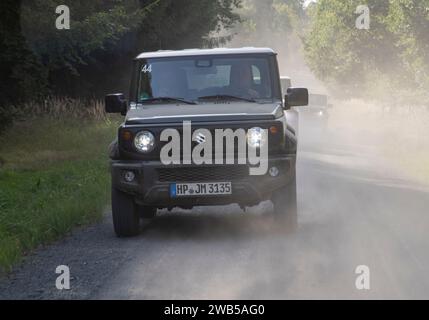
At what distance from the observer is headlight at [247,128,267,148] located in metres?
8.01

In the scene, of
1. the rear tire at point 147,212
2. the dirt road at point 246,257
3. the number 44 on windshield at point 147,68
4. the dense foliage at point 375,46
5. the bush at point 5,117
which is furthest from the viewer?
the dense foliage at point 375,46

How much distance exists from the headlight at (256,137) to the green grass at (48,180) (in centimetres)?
255

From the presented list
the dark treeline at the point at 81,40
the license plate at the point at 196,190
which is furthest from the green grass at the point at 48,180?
the license plate at the point at 196,190

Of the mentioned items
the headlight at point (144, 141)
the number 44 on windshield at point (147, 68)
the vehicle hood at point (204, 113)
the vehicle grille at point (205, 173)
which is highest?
the number 44 on windshield at point (147, 68)

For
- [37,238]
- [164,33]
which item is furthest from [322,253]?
[164,33]

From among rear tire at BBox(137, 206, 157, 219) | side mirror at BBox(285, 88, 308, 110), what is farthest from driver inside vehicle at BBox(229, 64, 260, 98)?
rear tire at BBox(137, 206, 157, 219)

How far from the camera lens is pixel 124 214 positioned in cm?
844

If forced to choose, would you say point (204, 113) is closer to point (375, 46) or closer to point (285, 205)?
point (285, 205)

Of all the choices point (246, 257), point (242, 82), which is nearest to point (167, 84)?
point (242, 82)

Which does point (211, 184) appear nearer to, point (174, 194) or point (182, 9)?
point (174, 194)

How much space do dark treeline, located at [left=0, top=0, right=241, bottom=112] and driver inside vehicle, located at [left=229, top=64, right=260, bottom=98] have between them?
32.4ft

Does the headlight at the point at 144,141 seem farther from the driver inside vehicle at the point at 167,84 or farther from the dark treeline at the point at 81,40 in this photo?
the dark treeline at the point at 81,40

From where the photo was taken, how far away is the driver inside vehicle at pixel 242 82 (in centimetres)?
912

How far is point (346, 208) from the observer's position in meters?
10.7
